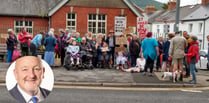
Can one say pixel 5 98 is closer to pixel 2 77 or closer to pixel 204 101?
pixel 2 77

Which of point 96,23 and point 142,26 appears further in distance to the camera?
point 96,23

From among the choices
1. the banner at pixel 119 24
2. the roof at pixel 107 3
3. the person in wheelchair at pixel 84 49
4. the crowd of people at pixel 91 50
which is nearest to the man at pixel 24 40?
the crowd of people at pixel 91 50

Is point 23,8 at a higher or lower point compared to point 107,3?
lower

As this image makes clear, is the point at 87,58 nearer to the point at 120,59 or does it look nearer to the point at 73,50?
the point at 73,50

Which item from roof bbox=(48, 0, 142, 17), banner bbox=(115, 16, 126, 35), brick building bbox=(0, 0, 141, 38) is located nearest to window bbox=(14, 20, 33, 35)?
brick building bbox=(0, 0, 141, 38)

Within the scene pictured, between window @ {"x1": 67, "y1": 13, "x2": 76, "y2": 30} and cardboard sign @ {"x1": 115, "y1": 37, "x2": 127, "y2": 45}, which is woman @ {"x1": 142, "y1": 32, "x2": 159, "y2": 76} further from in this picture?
window @ {"x1": 67, "y1": 13, "x2": 76, "y2": 30}

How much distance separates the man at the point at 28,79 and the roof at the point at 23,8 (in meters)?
24.7

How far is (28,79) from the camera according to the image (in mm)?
2877

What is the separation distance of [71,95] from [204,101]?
3.67 m

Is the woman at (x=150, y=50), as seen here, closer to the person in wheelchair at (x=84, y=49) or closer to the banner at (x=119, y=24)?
the person in wheelchair at (x=84, y=49)

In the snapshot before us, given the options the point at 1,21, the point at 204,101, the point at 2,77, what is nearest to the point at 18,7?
the point at 1,21

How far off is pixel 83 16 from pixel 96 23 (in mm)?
1398

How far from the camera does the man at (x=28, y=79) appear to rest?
114 inches

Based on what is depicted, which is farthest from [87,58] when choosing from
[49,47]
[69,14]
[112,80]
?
[69,14]
